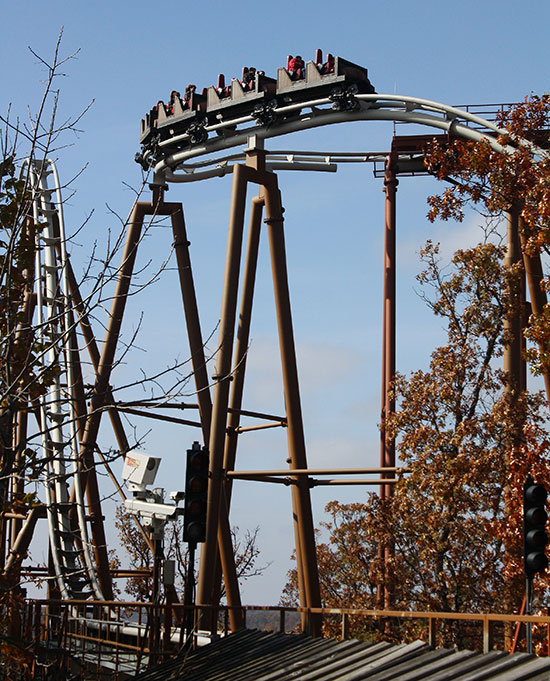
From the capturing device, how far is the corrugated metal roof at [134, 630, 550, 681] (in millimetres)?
8438

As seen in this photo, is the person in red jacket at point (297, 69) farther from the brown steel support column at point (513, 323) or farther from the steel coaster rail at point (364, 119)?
the brown steel support column at point (513, 323)

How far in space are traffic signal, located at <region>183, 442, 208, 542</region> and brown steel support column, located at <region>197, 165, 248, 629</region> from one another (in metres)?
3.42

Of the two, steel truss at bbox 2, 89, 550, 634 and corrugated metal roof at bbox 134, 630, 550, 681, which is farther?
steel truss at bbox 2, 89, 550, 634

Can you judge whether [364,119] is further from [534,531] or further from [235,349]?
[534,531]

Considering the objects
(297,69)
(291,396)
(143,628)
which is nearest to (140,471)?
(143,628)

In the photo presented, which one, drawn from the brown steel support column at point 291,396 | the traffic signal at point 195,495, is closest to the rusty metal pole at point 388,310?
the brown steel support column at point 291,396

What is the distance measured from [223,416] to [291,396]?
58.6 inches

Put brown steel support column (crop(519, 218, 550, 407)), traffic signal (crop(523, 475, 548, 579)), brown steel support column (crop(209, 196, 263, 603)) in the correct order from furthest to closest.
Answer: brown steel support column (crop(209, 196, 263, 603)) < brown steel support column (crop(519, 218, 550, 407)) < traffic signal (crop(523, 475, 548, 579))

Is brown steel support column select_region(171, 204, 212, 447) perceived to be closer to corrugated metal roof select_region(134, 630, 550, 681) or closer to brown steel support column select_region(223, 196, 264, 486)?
brown steel support column select_region(223, 196, 264, 486)

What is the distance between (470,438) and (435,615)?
668 centimetres

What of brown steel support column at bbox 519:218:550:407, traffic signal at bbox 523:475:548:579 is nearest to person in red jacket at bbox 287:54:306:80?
brown steel support column at bbox 519:218:550:407

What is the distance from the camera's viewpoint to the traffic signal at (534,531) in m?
10.6

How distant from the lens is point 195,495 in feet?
40.2

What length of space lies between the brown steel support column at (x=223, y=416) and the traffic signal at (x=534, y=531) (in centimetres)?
600
